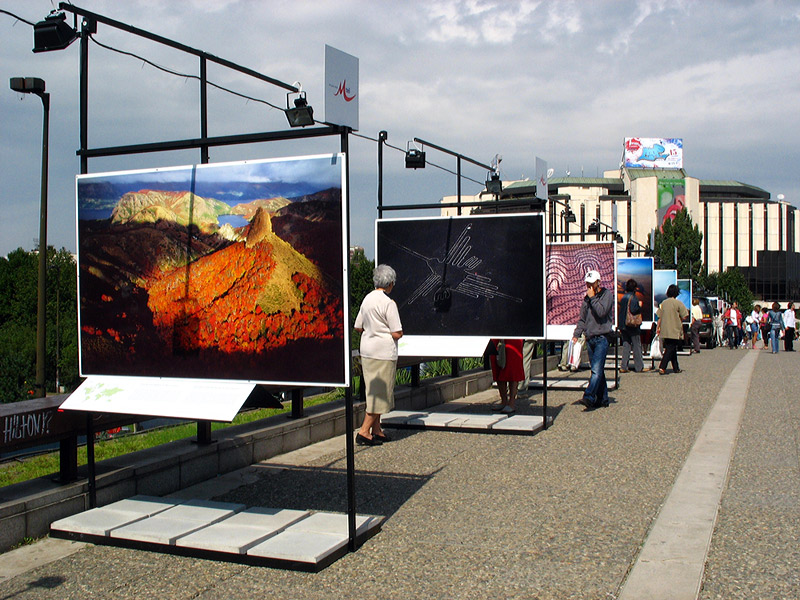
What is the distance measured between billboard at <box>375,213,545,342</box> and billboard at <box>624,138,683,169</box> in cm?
11129

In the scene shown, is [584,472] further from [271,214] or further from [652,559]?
[271,214]

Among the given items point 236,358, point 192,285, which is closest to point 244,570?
point 236,358

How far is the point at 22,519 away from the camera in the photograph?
15.8ft

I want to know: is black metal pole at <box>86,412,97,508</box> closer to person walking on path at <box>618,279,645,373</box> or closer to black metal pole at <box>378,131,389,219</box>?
black metal pole at <box>378,131,389,219</box>

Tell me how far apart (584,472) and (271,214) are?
3554 mm

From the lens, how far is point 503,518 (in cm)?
544

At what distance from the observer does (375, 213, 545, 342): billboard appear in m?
9.49

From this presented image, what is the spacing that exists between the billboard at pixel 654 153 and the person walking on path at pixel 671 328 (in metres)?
102

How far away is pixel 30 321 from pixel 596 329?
5652 centimetres

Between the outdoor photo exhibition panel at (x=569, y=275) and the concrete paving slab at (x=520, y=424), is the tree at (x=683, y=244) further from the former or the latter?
the concrete paving slab at (x=520, y=424)

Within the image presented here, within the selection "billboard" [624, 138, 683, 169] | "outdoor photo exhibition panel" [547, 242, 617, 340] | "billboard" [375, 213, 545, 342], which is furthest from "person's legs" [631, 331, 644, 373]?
"billboard" [624, 138, 683, 169]

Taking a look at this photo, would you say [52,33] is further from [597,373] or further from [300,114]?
[597,373]

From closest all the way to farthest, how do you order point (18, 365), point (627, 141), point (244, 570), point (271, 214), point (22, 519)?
point (244, 570) → point (22, 519) → point (271, 214) → point (18, 365) → point (627, 141)

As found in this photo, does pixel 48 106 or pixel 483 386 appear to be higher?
pixel 48 106
